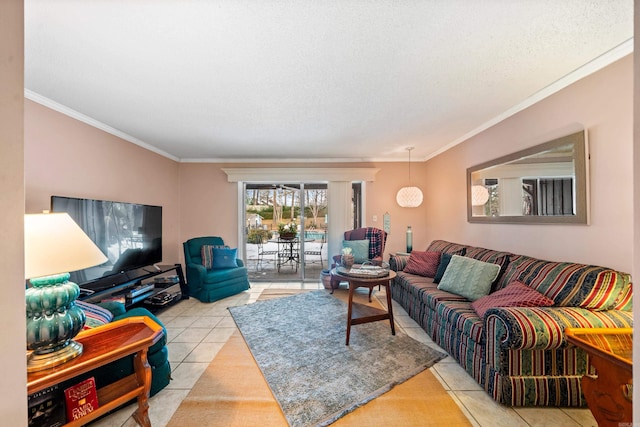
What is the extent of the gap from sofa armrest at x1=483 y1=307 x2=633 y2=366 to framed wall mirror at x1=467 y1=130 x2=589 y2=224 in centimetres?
78

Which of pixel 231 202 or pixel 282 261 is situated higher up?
pixel 231 202

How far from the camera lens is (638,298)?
2.28ft

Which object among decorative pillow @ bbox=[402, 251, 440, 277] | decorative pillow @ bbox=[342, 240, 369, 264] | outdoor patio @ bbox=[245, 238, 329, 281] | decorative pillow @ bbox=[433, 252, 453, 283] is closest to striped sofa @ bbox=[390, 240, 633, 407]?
decorative pillow @ bbox=[433, 252, 453, 283]

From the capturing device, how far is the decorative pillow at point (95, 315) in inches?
63.5

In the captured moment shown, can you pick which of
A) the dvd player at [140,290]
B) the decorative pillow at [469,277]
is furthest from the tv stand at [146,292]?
the decorative pillow at [469,277]

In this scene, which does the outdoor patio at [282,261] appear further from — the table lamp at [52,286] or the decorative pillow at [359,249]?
the table lamp at [52,286]

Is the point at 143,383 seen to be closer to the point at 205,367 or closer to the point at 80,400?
the point at 80,400

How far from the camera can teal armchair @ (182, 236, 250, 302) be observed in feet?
12.1

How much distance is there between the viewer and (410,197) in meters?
4.32

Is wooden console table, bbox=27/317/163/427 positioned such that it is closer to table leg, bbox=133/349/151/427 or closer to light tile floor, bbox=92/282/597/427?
table leg, bbox=133/349/151/427

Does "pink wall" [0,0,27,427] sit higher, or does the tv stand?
"pink wall" [0,0,27,427]

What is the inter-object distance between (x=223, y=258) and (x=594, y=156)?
4.52 m

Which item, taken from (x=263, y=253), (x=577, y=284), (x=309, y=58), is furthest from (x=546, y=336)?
(x=263, y=253)

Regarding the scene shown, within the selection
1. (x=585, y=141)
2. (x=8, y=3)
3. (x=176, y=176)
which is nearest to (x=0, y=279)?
(x=8, y=3)
